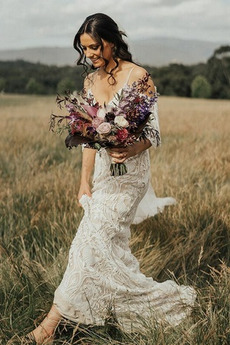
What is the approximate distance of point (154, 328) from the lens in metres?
2.73

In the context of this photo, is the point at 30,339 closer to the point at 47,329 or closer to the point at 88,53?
the point at 47,329

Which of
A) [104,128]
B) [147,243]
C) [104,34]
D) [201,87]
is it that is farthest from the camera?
[201,87]

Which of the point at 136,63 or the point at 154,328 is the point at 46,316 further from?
the point at 136,63

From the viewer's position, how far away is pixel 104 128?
8.71ft

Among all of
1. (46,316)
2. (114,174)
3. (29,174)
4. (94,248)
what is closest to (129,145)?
(114,174)

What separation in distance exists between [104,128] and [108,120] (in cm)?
10

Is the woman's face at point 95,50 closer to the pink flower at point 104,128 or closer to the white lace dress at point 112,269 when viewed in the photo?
the white lace dress at point 112,269

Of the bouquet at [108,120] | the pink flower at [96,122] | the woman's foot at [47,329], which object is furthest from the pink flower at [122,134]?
the woman's foot at [47,329]

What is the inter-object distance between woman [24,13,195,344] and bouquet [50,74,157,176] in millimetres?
120

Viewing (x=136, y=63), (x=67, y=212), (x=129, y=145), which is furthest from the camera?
(x=67, y=212)

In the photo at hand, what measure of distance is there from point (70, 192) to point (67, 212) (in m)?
0.50

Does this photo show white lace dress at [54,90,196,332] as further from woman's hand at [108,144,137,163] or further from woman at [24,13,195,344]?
woman's hand at [108,144,137,163]

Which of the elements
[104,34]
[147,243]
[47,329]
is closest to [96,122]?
[104,34]

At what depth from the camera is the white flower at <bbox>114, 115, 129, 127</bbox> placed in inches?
105
